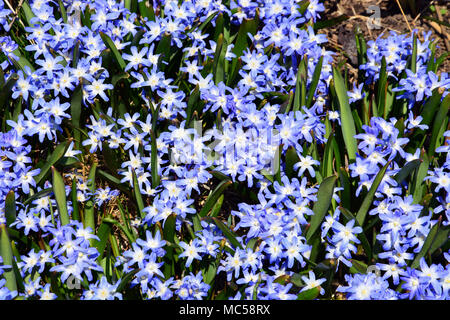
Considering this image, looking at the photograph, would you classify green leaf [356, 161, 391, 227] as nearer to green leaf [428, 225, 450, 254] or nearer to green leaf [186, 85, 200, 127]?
green leaf [428, 225, 450, 254]

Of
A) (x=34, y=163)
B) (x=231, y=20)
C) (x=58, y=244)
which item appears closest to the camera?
(x=58, y=244)

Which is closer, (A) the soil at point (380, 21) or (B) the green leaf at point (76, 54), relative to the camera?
(B) the green leaf at point (76, 54)

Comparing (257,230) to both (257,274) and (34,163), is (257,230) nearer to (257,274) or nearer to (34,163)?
(257,274)

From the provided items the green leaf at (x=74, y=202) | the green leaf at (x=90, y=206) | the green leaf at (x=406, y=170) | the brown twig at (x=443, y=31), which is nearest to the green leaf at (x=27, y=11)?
the green leaf at (x=90, y=206)

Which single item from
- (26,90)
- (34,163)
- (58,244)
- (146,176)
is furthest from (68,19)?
(58,244)

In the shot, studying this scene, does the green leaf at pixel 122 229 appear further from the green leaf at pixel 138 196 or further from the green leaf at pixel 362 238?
the green leaf at pixel 362 238
